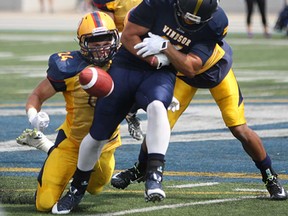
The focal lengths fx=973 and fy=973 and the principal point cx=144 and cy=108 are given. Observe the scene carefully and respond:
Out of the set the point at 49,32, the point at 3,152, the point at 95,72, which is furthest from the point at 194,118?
the point at 49,32

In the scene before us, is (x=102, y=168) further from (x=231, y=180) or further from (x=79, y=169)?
(x=231, y=180)

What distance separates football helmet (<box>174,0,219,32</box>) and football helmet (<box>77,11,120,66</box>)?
1.57 feet

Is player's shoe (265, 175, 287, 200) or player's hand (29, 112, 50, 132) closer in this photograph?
player's hand (29, 112, 50, 132)

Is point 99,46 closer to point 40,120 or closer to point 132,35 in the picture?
point 132,35

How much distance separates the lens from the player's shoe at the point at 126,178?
695cm

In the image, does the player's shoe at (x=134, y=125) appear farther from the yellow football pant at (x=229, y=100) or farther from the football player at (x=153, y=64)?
the football player at (x=153, y=64)

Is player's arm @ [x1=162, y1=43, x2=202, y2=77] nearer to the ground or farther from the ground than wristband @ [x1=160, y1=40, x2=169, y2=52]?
nearer to the ground

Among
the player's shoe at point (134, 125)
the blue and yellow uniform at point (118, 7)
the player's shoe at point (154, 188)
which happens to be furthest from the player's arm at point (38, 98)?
the blue and yellow uniform at point (118, 7)

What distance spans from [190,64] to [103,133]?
712 mm

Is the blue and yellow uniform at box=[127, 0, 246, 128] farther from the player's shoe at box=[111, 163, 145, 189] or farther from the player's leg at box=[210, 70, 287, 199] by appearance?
the player's shoe at box=[111, 163, 145, 189]

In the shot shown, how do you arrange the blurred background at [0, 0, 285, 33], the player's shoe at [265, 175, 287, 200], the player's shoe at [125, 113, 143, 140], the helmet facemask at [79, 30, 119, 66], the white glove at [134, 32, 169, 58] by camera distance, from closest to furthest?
the white glove at [134, 32, 169, 58]
the helmet facemask at [79, 30, 119, 66]
the player's shoe at [265, 175, 287, 200]
the player's shoe at [125, 113, 143, 140]
the blurred background at [0, 0, 285, 33]

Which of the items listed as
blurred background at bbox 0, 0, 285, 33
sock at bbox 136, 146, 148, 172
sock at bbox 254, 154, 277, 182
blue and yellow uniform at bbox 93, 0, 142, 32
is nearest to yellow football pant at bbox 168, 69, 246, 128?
sock at bbox 254, 154, 277, 182

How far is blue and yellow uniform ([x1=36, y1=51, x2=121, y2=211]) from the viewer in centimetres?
636

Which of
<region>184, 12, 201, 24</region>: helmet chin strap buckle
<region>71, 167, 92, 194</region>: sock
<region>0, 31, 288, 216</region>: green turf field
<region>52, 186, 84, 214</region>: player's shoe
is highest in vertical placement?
<region>184, 12, 201, 24</region>: helmet chin strap buckle
